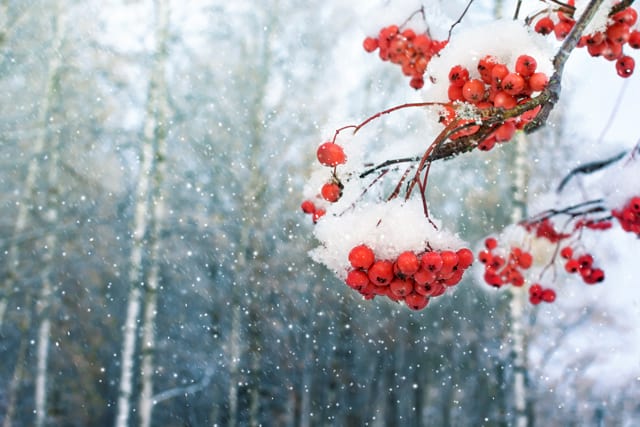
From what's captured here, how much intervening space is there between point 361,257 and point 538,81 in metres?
0.46

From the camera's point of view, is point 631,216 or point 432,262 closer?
point 432,262

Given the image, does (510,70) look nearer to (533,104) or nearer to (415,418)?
(533,104)

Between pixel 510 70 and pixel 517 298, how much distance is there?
4.10 m

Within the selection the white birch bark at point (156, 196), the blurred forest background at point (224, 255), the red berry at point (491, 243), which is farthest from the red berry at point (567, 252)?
the white birch bark at point (156, 196)

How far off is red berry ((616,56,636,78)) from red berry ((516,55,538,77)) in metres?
0.63

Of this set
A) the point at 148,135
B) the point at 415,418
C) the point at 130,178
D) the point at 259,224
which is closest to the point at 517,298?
the point at 259,224

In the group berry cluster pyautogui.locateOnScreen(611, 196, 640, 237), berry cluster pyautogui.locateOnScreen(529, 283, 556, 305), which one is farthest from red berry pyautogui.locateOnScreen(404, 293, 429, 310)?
berry cluster pyautogui.locateOnScreen(529, 283, 556, 305)

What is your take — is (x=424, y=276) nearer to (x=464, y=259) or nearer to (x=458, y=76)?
(x=464, y=259)

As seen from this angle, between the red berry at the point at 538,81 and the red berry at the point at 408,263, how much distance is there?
14.9 inches

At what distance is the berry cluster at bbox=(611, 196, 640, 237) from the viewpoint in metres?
1.46

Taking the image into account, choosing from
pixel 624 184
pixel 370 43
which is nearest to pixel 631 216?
pixel 624 184

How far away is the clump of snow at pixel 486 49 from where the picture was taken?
3.48ft

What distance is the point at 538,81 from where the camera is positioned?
944 mm

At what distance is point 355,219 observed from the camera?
1.08 metres
